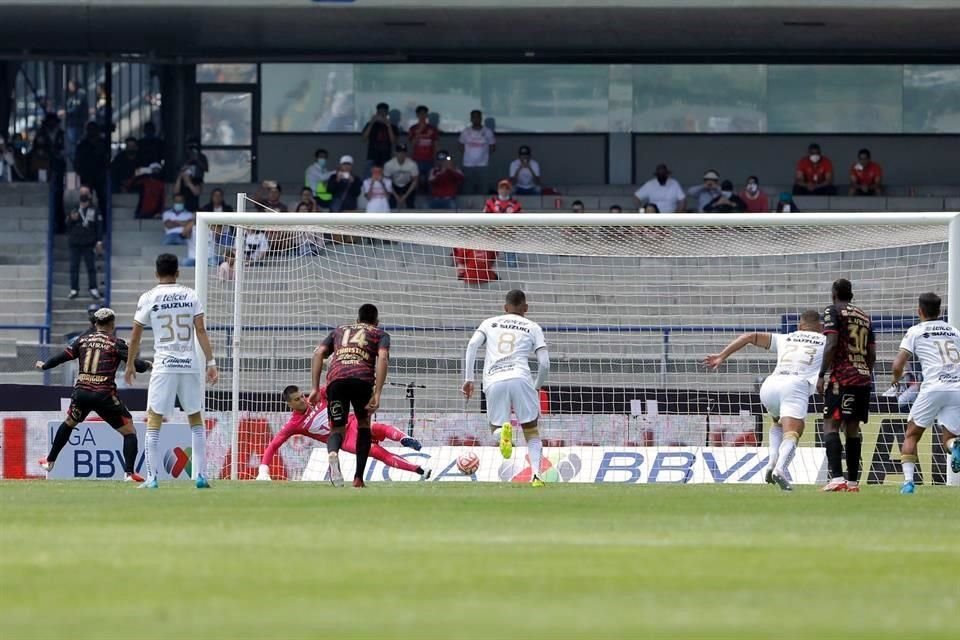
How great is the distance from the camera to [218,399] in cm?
2180

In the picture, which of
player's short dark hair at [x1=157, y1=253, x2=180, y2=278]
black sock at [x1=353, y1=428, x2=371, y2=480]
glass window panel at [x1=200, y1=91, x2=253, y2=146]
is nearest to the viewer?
player's short dark hair at [x1=157, y1=253, x2=180, y2=278]

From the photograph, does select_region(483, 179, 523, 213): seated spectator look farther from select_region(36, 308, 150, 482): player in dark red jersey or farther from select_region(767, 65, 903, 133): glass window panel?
select_region(36, 308, 150, 482): player in dark red jersey

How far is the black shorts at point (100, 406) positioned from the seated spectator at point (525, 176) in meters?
15.6

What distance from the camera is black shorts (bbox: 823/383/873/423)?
56.8 ft

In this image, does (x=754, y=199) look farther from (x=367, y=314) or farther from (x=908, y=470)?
(x=367, y=314)

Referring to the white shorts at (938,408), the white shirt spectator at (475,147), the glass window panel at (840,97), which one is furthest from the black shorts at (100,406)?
the glass window panel at (840,97)

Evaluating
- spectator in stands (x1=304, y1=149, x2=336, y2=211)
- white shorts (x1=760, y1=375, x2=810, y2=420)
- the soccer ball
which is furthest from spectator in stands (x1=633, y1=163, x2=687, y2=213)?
white shorts (x1=760, y1=375, x2=810, y2=420)

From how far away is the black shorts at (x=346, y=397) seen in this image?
1661cm

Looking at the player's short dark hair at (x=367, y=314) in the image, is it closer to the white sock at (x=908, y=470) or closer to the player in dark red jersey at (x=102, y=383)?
the player in dark red jersey at (x=102, y=383)

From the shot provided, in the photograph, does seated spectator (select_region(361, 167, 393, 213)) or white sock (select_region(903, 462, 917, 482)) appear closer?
white sock (select_region(903, 462, 917, 482))

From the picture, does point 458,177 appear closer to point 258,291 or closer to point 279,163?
point 279,163

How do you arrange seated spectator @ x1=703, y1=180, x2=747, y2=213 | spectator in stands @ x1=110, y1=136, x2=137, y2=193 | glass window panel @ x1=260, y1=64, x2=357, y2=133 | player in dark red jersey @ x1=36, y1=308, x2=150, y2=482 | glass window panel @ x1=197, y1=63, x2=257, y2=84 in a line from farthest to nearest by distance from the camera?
glass window panel @ x1=197, y1=63, x2=257, y2=84 < glass window panel @ x1=260, y1=64, x2=357, y2=133 < spectator in stands @ x1=110, y1=136, x2=137, y2=193 < seated spectator @ x1=703, y1=180, x2=747, y2=213 < player in dark red jersey @ x1=36, y1=308, x2=150, y2=482

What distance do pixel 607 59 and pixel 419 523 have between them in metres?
24.3

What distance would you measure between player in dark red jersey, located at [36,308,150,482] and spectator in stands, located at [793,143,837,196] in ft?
57.8
